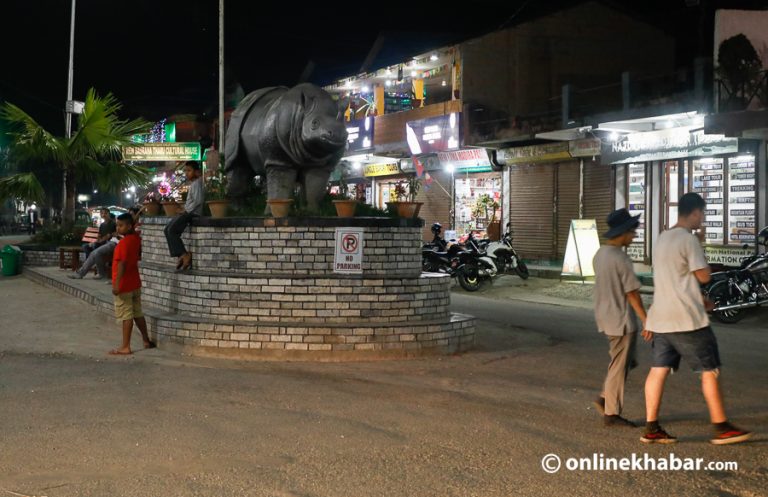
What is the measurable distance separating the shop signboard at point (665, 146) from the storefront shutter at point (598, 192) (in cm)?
94

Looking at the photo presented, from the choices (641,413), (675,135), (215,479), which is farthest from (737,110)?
(215,479)

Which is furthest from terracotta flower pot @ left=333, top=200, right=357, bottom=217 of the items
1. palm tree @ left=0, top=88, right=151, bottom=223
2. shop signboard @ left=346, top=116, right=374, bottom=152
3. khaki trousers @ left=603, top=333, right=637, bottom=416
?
shop signboard @ left=346, top=116, right=374, bottom=152

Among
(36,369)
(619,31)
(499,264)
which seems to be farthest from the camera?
(619,31)

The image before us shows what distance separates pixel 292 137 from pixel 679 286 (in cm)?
549

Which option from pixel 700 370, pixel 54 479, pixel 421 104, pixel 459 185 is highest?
pixel 421 104

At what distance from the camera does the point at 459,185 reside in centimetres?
2416

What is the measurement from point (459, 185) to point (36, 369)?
17.5m

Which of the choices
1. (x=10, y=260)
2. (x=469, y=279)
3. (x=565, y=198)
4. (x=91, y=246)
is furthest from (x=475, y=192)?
(x=10, y=260)

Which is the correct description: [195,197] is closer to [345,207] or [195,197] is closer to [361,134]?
[345,207]

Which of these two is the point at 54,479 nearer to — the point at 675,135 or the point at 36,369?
the point at 36,369

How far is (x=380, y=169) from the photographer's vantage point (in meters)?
27.5

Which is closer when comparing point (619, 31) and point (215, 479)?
point (215, 479)

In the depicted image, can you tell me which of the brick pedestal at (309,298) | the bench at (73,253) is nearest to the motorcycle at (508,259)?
the brick pedestal at (309,298)

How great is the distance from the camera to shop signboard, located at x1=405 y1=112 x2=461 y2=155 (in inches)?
890
